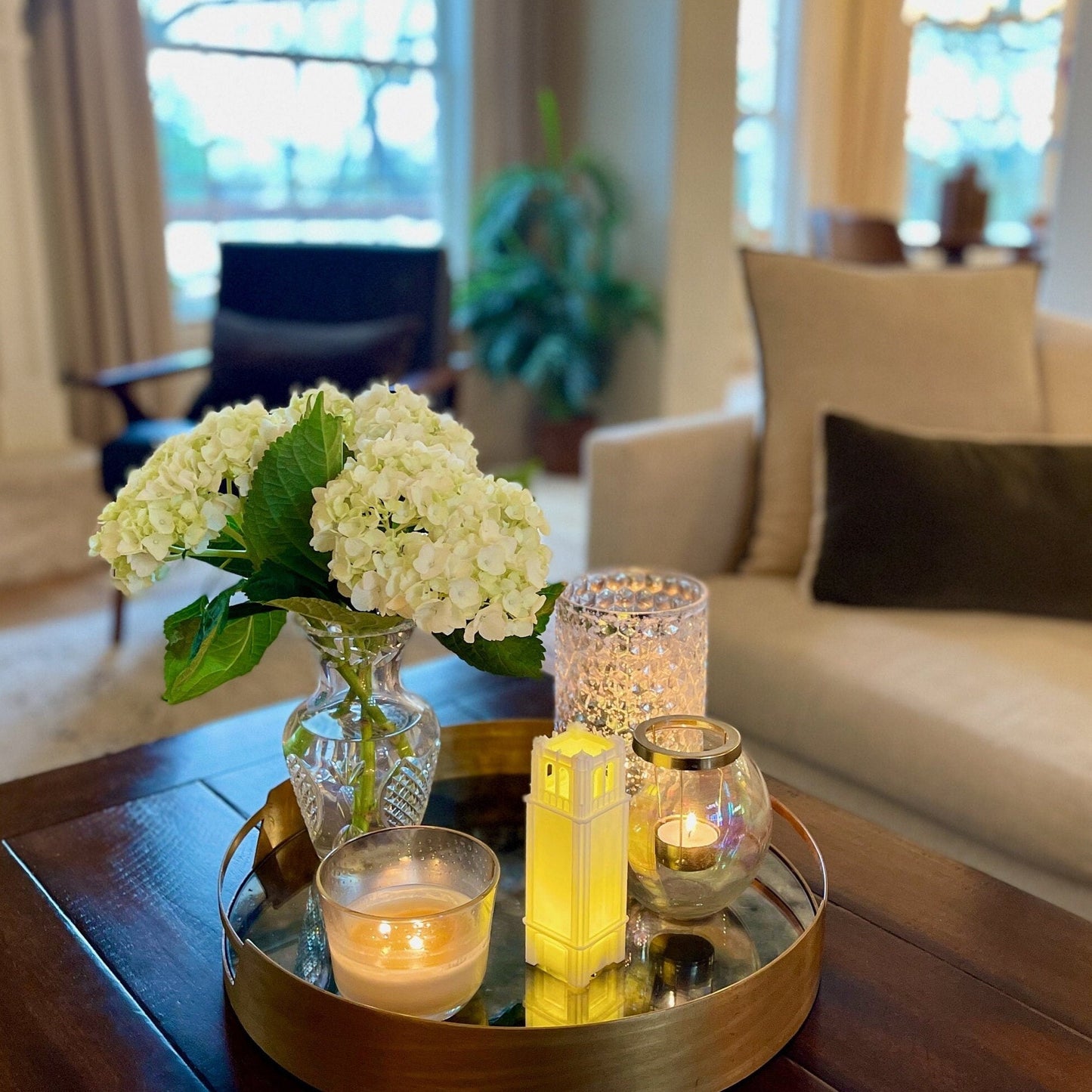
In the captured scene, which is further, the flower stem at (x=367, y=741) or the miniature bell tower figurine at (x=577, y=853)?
the flower stem at (x=367, y=741)

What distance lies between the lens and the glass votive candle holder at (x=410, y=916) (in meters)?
0.80

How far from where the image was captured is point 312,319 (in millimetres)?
3186

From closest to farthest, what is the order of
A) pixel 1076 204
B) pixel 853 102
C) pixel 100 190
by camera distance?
1. pixel 1076 204
2. pixel 100 190
3. pixel 853 102

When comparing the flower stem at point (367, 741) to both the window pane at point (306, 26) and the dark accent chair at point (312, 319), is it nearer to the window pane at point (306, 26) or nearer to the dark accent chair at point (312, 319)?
the dark accent chair at point (312, 319)

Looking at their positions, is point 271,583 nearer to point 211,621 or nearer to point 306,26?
point 211,621

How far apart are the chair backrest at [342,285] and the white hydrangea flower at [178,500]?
2.27 m

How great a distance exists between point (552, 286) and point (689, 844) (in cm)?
344

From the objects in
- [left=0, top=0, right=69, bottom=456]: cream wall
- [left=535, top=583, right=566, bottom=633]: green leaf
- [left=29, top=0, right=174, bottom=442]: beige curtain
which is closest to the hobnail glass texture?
[left=535, top=583, right=566, bottom=633]: green leaf

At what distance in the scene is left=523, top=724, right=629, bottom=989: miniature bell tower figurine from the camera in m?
0.84

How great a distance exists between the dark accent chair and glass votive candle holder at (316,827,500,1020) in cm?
210

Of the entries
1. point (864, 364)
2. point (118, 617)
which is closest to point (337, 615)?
point (864, 364)

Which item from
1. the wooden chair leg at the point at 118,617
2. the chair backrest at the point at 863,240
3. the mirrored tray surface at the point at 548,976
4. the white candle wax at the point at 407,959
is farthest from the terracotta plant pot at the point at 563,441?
the white candle wax at the point at 407,959

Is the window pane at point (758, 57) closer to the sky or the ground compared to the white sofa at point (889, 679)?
closer to the sky

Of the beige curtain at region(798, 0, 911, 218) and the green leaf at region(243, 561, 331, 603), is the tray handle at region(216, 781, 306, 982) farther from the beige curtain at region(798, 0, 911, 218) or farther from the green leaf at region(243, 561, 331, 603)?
the beige curtain at region(798, 0, 911, 218)
